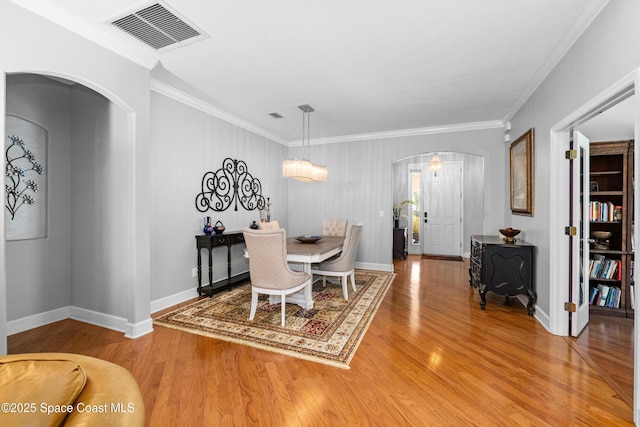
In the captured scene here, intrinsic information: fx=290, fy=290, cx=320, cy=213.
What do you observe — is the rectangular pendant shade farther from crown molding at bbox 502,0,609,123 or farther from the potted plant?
the potted plant

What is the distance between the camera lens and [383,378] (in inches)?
82.1

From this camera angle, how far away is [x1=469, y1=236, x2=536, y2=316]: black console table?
3285mm

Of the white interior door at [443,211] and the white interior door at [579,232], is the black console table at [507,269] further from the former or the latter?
the white interior door at [443,211]

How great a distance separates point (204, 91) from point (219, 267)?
2.45 m

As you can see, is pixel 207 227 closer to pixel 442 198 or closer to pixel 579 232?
pixel 579 232

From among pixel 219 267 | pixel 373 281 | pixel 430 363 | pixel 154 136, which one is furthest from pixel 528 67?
pixel 219 267

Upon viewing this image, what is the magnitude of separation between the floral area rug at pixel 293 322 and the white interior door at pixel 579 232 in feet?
6.31

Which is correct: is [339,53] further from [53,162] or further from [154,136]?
[53,162]

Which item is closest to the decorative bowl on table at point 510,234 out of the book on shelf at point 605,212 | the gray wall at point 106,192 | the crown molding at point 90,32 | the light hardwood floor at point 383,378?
the book on shelf at point 605,212

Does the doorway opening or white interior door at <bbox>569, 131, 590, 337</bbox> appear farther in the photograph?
the doorway opening

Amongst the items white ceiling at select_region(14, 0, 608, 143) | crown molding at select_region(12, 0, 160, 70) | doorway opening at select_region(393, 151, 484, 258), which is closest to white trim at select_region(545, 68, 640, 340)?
white ceiling at select_region(14, 0, 608, 143)

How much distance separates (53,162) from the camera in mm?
3070

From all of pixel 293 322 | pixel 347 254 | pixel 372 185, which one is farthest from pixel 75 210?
pixel 372 185

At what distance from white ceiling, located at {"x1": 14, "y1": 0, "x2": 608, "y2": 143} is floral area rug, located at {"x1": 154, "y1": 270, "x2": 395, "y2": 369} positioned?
2.64 metres
